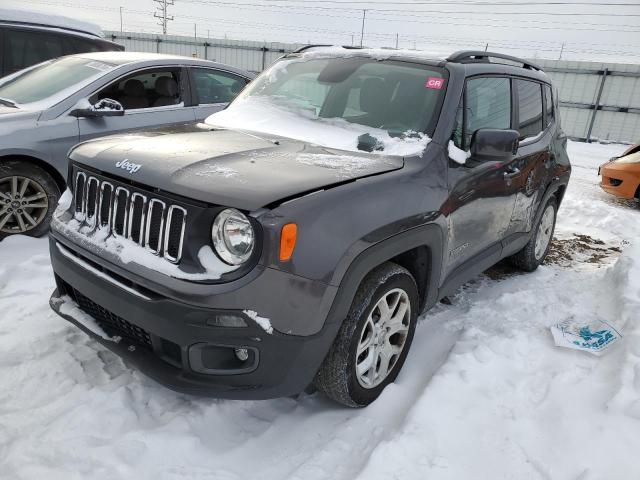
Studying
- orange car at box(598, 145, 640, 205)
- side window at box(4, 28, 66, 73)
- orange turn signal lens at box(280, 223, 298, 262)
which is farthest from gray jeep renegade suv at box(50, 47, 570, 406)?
orange car at box(598, 145, 640, 205)

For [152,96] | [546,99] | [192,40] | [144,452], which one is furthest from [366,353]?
[192,40]

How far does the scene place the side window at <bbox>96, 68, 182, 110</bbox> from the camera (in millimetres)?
4777

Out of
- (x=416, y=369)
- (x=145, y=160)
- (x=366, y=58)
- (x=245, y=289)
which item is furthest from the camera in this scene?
(x=366, y=58)

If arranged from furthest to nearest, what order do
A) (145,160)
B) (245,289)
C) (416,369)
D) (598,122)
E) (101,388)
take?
(598,122), (416,369), (101,388), (145,160), (245,289)

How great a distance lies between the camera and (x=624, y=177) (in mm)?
8125

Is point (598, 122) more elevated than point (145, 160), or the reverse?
point (145, 160)

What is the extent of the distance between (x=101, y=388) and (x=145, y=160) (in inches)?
46.4

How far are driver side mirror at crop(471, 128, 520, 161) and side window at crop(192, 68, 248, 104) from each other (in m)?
3.45

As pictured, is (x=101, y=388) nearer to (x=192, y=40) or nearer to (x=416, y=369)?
(x=416, y=369)

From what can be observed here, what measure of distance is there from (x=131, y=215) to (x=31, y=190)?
2.67m

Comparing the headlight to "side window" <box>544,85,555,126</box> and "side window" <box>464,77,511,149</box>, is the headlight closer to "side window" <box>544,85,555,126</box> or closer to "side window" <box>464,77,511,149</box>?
"side window" <box>464,77,511,149</box>

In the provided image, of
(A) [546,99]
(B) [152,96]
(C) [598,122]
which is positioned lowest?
(C) [598,122]

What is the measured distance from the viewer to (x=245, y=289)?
1922 millimetres

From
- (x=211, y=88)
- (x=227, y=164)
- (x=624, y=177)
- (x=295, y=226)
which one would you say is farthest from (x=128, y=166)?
(x=624, y=177)
